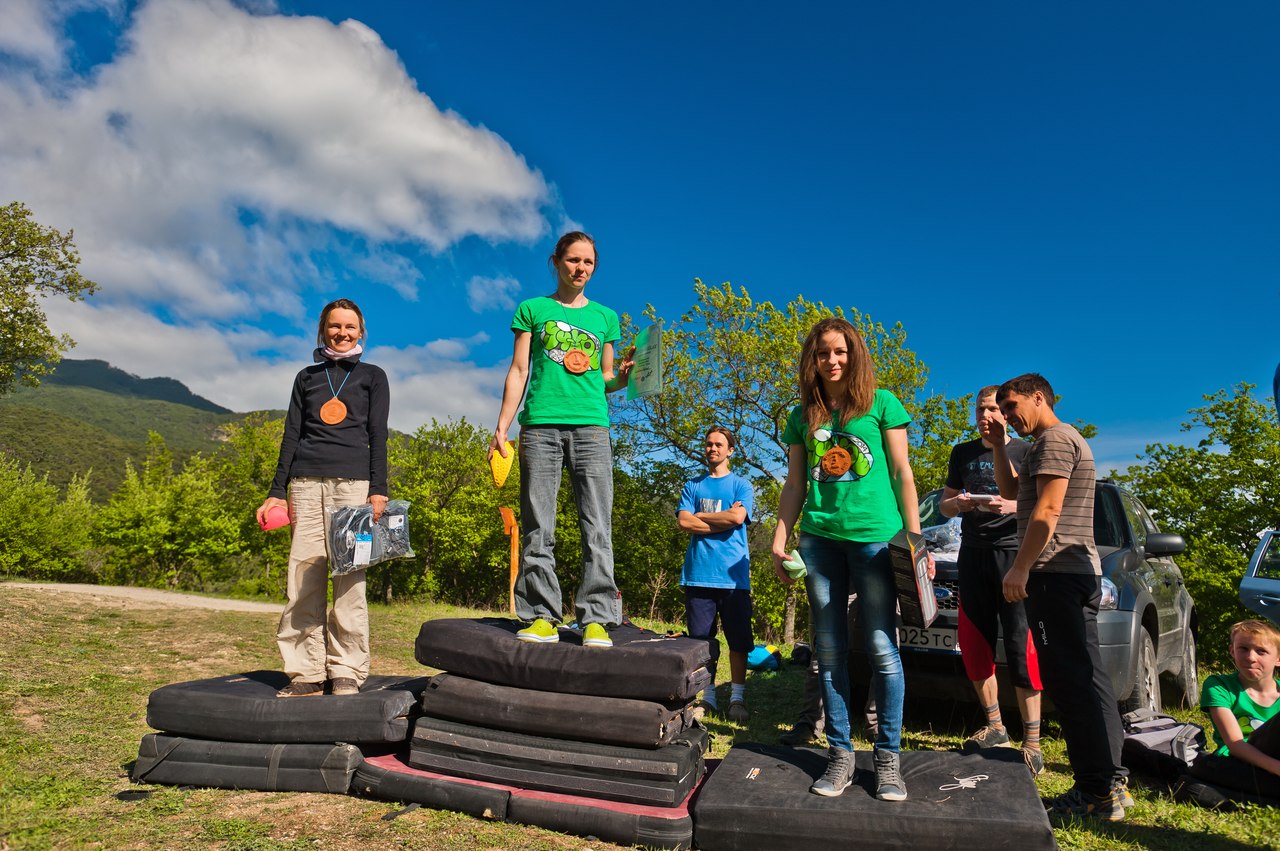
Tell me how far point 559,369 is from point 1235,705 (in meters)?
4.13

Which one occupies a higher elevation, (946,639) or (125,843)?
(946,639)

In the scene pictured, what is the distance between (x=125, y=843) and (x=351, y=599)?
5.04 feet

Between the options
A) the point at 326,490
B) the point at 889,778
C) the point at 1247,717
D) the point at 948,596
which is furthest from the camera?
the point at 948,596

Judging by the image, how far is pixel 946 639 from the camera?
17.5ft

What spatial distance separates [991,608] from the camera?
484 centimetres

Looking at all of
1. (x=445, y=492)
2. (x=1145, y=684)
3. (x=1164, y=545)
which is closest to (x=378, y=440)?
(x=1164, y=545)

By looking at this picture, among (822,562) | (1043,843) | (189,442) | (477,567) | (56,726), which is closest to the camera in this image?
(1043,843)

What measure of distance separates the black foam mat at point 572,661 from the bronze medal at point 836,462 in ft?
3.84

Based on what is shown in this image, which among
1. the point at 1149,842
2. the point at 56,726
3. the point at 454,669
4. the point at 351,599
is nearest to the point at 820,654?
the point at 1149,842

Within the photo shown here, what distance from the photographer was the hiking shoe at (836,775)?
3432 millimetres

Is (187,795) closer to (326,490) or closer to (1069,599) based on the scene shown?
(326,490)

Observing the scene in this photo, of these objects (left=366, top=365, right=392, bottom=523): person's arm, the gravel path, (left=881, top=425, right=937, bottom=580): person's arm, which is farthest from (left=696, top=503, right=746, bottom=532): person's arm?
the gravel path

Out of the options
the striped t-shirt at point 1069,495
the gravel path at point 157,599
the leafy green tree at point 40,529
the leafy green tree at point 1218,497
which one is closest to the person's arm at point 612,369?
the striped t-shirt at point 1069,495

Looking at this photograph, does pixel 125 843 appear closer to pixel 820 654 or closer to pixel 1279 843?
pixel 820 654
